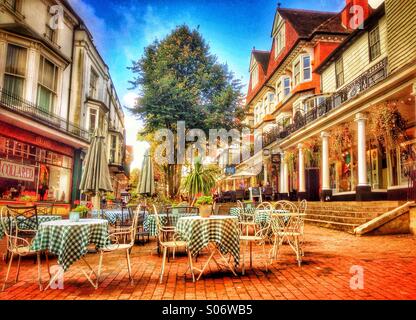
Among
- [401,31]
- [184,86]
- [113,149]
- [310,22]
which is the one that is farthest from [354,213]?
[113,149]

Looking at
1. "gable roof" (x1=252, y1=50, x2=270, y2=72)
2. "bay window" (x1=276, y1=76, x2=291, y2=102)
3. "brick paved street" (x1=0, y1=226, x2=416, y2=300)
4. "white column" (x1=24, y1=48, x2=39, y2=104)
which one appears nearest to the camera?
"brick paved street" (x1=0, y1=226, x2=416, y2=300)

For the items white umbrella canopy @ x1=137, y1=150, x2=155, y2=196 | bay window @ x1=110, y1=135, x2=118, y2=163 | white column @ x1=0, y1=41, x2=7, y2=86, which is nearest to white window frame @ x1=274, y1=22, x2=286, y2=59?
bay window @ x1=110, y1=135, x2=118, y2=163

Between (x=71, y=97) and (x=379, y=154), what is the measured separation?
15.4 meters

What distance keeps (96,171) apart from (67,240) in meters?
3.73

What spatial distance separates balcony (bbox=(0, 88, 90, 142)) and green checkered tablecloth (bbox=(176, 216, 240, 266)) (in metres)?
8.90

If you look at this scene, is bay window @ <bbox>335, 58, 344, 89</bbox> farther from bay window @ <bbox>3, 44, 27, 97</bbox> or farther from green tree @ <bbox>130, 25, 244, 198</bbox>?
bay window @ <bbox>3, 44, 27, 97</bbox>

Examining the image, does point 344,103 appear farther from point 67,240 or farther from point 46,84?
point 46,84

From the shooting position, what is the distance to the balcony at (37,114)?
11734 millimetres

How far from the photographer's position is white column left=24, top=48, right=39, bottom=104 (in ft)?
Answer: 42.5

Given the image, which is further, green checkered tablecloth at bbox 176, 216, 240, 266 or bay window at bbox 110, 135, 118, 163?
bay window at bbox 110, 135, 118, 163

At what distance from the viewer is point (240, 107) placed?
1805 centimetres

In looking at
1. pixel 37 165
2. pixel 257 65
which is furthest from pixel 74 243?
pixel 257 65

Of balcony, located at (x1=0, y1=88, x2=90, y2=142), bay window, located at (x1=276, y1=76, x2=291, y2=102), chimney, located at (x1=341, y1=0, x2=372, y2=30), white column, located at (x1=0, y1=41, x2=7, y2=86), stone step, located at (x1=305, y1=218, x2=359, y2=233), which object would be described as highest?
chimney, located at (x1=341, y1=0, x2=372, y2=30)

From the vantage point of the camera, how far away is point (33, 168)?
1307 centimetres
